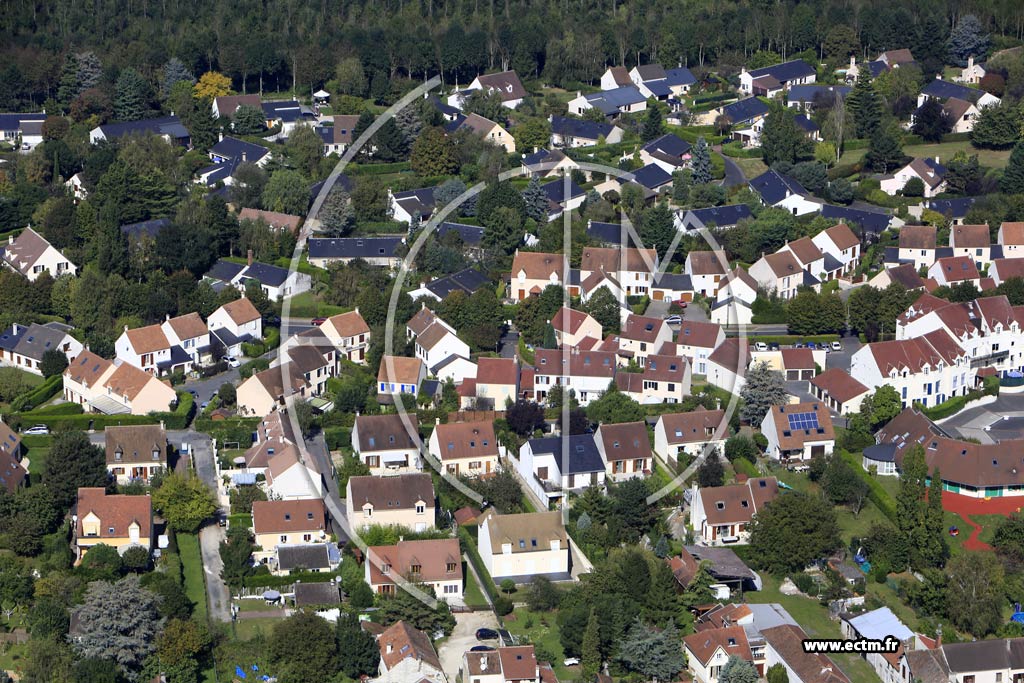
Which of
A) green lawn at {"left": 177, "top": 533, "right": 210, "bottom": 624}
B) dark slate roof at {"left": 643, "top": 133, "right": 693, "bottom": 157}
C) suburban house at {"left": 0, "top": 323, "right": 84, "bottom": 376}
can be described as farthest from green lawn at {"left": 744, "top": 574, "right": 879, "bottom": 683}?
dark slate roof at {"left": 643, "top": 133, "right": 693, "bottom": 157}

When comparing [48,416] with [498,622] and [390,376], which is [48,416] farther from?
[498,622]

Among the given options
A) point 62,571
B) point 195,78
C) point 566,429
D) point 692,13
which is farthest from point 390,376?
point 692,13

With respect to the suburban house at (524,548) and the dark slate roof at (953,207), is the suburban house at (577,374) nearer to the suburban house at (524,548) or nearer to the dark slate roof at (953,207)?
the suburban house at (524,548)

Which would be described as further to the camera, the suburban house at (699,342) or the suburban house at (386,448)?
the suburban house at (699,342)

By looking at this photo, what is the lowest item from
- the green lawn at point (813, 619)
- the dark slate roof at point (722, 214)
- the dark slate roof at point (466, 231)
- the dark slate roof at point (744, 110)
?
the green lawn at point (813, 619)

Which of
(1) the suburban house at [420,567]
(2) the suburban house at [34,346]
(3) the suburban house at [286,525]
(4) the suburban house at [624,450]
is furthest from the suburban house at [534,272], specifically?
(1) the suburban house at [420,567]

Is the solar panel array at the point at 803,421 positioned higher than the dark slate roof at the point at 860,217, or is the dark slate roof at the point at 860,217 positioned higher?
the dark slate roof at the point at 860,217
